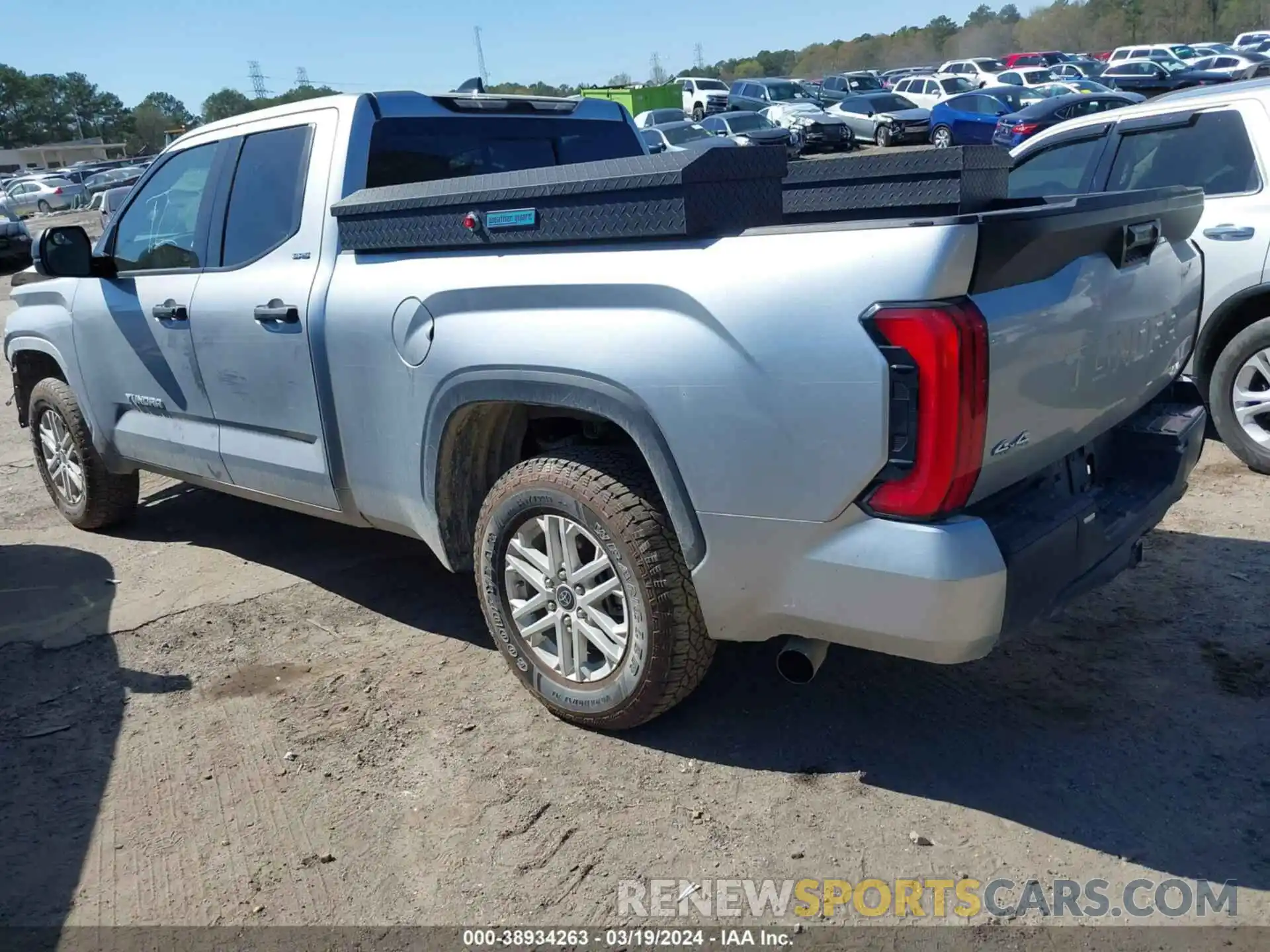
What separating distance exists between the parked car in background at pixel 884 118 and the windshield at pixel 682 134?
21.7 ft

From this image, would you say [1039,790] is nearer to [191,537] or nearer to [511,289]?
[511,289]

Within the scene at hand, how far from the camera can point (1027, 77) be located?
3516 cm

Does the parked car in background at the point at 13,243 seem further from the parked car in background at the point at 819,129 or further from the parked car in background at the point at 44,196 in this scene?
the parked car in background at the point at 44,196

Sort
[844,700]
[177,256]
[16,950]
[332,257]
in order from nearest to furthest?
[16,950] < [844,700] < [332,257] < [177,256]

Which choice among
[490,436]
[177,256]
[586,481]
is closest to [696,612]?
[586,481]

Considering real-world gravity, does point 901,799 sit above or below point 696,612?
below

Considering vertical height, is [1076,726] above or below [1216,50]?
below

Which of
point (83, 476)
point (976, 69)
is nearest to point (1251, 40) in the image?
point (976, 69)

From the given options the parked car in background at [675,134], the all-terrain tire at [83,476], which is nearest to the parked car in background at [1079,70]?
the parked car in background at [675,134]

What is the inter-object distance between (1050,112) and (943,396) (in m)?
22.4

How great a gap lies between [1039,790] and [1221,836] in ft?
1.47

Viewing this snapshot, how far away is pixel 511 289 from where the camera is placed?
3.16 metres

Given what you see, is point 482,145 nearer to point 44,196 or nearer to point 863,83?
point 863,83
